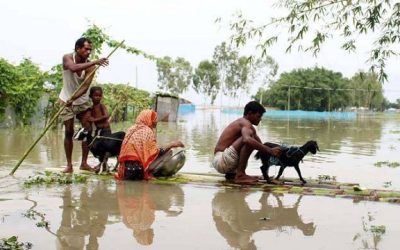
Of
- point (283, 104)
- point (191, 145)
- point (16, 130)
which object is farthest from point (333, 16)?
point (283, 104)

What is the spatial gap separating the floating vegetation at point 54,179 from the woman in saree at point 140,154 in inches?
21.2

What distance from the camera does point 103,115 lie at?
7715mm

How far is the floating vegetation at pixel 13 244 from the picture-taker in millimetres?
3750

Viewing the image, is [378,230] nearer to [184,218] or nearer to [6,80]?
[184,218]

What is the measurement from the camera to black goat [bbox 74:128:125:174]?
293 inches

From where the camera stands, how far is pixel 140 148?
6.99m

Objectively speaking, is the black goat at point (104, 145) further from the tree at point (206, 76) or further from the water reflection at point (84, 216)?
the tree at point (206, 76)

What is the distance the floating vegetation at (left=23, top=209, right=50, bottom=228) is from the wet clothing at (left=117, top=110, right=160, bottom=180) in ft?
6.88

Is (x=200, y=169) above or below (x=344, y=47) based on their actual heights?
below

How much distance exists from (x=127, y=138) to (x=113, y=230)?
272cm

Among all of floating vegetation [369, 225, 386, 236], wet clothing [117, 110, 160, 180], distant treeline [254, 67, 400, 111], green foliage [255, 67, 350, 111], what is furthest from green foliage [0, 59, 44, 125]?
green foliage [255, 67, 350, 111]

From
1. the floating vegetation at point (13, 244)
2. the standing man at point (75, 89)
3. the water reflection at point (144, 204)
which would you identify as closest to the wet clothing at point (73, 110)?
the standing man at point (75, 89)

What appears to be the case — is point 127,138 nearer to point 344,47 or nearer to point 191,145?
point 344,47

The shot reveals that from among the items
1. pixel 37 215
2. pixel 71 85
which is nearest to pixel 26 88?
pixel 71 85
